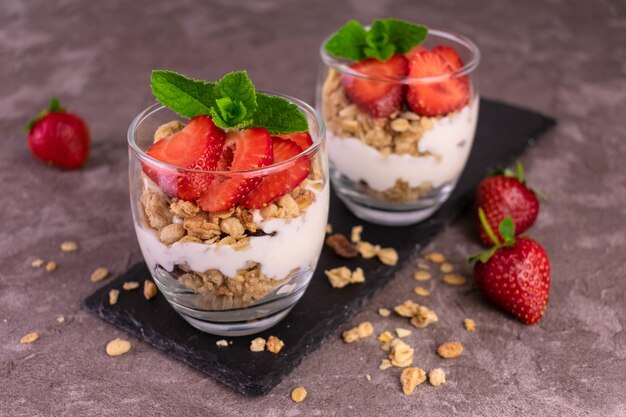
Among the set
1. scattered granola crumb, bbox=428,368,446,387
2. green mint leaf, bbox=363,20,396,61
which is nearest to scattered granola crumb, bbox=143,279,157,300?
scattered granola crumb, bbox=428,368,446,387

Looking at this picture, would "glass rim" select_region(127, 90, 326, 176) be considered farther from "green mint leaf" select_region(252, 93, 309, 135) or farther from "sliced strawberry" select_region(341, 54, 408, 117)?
"sliced strawberry" select_region(341, 54, 408, 117)

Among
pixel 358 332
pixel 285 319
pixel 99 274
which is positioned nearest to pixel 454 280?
pixel 358 332

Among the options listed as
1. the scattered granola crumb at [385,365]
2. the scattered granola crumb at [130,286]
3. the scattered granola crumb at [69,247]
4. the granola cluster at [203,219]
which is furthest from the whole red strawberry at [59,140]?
the scattered granola crumb at [385,365]

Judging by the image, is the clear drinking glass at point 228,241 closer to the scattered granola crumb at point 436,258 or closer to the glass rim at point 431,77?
the glass rim at point 431,77

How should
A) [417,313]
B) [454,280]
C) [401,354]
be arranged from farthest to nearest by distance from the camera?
[454,280]
[417,313]
[401,354]

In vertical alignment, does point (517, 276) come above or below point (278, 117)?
below

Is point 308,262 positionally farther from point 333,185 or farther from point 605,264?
point 605,264

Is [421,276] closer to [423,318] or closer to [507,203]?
[423,318]
